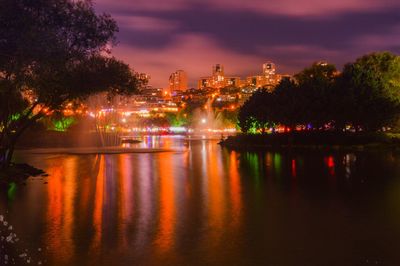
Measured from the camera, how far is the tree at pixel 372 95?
59.0 m

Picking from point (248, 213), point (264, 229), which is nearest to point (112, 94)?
point (248, 213)

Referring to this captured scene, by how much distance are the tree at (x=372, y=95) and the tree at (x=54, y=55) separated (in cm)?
3668

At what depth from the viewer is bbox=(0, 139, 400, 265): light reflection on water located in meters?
9.80

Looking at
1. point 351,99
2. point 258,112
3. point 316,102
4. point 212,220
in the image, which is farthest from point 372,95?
point 212,220

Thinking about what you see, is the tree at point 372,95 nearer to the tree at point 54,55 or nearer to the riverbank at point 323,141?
the riverbank at point 323,141

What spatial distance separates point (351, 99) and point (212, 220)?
48.4 metres

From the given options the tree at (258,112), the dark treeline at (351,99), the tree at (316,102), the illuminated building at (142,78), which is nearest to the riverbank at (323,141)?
the tree at (316,102)

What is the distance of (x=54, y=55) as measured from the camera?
1561 cm

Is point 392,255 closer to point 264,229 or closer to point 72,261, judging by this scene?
point 264,229

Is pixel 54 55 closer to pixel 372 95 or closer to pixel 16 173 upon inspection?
pixel 16 173

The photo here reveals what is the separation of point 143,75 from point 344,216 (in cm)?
2218

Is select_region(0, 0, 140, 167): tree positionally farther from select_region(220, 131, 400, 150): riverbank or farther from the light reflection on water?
select_region(220, 131, 400, 150): riverbank

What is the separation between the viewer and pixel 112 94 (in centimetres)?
3200

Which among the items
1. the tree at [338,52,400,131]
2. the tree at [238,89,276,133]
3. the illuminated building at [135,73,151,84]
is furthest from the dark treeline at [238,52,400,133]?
the illuminated building at [135,73,151,84]
